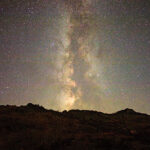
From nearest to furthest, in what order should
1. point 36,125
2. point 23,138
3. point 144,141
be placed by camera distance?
point 23,138 < point 144,141 < point 36,125

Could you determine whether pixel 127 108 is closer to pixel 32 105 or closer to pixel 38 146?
pixel 32 105

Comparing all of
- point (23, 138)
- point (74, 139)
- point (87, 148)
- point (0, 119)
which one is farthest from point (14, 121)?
point (87, 148)

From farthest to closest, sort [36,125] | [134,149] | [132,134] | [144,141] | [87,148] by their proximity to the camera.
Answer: [36,125] → [132,134] → [144,141] → [134,149] → [87,148]

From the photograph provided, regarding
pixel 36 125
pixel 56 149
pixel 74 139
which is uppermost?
pixel 36 125

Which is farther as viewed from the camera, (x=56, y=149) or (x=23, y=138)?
(x=23, y=138)

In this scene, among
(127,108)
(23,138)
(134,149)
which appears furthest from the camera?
(127,108)

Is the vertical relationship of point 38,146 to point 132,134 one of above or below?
below

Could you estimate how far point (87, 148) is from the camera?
908cm

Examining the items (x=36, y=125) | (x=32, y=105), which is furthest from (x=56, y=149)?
(x=32, y=105)

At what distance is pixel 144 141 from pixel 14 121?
40.1 feet

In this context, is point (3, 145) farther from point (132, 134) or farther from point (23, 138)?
point (132, 134)

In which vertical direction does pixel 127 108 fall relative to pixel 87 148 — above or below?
above

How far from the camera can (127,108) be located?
40750 mm

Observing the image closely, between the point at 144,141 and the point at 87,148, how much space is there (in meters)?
5.54
